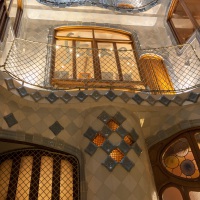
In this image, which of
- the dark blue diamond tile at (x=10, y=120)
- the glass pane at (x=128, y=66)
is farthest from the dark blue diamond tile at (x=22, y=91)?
the glass pane at (x=128, y=66)

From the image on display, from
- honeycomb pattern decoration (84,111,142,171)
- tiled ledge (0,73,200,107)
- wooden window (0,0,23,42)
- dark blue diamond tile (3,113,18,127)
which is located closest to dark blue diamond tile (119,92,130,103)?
tiled ledge (0,73,200,107)

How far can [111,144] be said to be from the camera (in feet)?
13.1

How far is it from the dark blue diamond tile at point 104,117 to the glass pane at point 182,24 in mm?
2974

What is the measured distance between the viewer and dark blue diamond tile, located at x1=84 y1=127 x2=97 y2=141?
4073 millimetres

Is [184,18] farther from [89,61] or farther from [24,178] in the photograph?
[24,178]

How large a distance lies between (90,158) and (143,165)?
31.2 inches

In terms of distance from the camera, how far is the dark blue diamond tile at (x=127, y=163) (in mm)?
3791

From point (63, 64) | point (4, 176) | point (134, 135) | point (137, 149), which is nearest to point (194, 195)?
point (137, 149)

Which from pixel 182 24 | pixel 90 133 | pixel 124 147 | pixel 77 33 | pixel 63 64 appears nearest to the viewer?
pixel 124 147

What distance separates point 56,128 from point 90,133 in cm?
53

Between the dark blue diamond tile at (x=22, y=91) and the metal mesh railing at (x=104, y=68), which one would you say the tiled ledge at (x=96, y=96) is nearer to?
the dark blue diamond tile at (x=22, y=91)

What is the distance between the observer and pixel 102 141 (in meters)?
4.04

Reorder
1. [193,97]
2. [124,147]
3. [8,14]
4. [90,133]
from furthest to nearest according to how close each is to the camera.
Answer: [8,14], [193,97], [90,133], [124,147]

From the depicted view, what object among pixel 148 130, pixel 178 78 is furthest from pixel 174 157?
pixel 178 78
